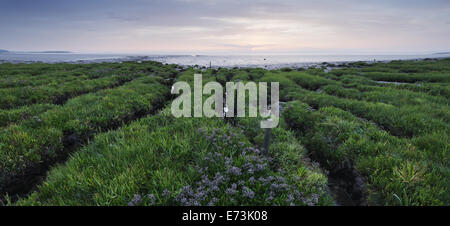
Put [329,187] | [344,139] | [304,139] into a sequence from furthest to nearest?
1. [304,139]
2. [344,139]
3. [329,187]

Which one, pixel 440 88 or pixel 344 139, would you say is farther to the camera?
pixel 440 88

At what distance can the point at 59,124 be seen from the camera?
705 centimetres

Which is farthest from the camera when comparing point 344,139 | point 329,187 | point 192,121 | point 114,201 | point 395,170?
point 192,121

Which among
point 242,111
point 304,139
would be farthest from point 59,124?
point 304,139

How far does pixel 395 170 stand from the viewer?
4.24 m

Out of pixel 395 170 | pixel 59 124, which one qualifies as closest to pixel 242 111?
pixel 395 170

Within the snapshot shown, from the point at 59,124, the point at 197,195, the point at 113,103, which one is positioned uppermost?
the point at 113,103

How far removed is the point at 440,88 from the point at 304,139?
13.9m

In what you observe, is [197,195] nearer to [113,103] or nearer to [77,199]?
[77,199]

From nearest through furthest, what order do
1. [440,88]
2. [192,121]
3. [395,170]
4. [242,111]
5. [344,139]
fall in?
[395,170] → [344,139] → [192,121] → [242,111] → [440,88]
